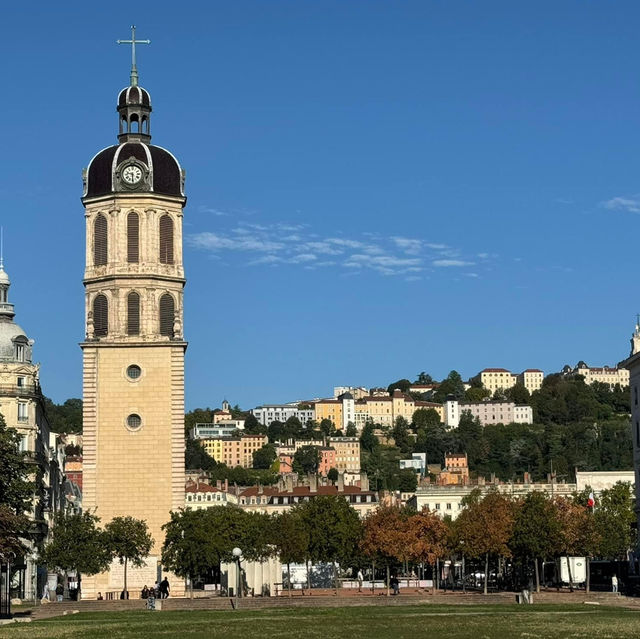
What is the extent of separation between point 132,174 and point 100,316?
336 inches

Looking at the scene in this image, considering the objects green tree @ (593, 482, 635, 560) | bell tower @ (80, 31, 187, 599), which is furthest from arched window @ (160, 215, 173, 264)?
green tree @ (593, 482, 635, 560)

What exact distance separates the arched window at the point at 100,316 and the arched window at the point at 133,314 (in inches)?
49.6

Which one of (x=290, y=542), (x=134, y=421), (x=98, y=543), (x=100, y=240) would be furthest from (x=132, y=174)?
(x=290, y=542)

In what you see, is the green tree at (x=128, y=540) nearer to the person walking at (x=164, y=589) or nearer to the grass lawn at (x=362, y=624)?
the person walking at (x=164, y=589)

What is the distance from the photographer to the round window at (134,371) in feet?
276

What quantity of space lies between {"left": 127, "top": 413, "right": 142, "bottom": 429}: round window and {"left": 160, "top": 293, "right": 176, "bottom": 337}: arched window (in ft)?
16.7

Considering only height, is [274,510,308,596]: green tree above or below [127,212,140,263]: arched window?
below

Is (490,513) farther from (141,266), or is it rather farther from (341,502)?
(141,266)

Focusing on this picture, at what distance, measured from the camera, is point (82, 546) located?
79.1 metres

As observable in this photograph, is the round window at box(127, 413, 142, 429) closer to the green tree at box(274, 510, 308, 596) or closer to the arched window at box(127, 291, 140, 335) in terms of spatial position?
the arched window at box(127, 291, 140, 335)

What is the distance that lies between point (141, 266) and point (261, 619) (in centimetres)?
3321

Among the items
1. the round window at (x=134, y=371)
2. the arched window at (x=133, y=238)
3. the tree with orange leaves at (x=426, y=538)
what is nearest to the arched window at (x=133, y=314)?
the round window at (x=134, y=371)

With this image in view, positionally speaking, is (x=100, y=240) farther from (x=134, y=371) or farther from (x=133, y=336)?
(x=134, y=371)

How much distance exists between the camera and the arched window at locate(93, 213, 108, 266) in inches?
3398
